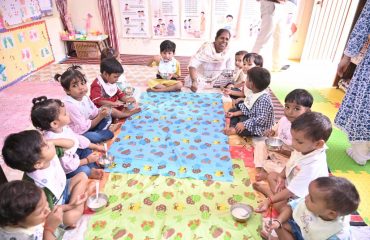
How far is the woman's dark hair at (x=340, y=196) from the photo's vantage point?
100cm

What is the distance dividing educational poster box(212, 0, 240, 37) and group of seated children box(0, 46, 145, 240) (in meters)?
2.82

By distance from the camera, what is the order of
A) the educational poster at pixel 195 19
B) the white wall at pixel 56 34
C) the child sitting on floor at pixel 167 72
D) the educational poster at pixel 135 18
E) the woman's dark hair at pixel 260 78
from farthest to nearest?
the educational poster at pixel 135 18, the educational poster at pixel 195 19, the white wall at pixel 56 34, the child sitting on floor at pixel 167 72, the woman's dark hair at pixel 260 78

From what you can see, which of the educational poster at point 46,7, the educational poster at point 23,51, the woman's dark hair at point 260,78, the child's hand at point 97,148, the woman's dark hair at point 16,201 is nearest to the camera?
the woman's dark hair at point 16,201

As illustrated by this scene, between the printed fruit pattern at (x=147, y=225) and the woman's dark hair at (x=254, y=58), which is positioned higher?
the woman's dark hair at (x=254, y=58)

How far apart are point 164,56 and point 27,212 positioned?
7.80 feet

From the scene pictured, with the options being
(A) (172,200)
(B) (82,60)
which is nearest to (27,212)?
(A) (172,200)

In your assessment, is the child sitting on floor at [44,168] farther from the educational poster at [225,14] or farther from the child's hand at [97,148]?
the educational poster at [225,14]

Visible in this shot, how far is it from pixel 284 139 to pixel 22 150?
1.61 m

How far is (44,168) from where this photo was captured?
50.2 inches

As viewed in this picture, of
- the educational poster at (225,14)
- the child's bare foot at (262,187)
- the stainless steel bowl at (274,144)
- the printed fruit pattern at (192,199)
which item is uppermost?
the educational poster at (225,14)

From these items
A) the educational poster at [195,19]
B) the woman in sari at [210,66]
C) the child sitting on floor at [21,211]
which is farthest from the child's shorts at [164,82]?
the child sitting on floor at [21,211]

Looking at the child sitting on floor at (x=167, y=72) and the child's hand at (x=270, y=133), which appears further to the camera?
the child sitting on floor at (x=167, y=72)

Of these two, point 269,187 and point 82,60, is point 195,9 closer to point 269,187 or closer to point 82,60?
point 82,60

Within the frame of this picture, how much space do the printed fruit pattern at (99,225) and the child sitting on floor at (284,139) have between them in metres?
1.00
